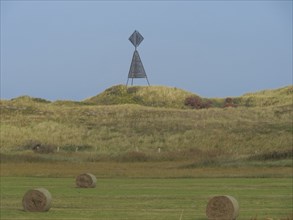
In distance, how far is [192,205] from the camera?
27.8m

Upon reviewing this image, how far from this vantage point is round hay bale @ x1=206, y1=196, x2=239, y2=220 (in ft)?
75.8

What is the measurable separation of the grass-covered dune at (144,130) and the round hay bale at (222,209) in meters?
34.4

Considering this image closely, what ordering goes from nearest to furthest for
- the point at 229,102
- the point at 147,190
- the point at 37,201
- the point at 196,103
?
the point at 37,201
the point at 147,190
the point at 196,103
the point at 229,102

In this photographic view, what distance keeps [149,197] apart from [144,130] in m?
58.5

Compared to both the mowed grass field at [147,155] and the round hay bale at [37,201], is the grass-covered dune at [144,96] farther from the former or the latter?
the round hay bale at [37,201]

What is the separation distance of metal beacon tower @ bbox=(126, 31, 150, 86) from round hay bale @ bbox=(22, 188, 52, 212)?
A: 96.3 metres

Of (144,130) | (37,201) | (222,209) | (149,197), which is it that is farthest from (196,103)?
(222,209)

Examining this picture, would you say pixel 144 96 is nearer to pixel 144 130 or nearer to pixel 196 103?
pixel 196 103

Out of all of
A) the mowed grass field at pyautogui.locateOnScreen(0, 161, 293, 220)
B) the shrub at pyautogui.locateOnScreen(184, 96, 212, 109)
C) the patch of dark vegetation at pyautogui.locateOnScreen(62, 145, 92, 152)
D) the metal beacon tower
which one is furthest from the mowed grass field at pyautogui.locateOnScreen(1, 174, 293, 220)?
the metal beacon tower

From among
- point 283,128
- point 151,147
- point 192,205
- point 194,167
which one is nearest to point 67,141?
point 151,147

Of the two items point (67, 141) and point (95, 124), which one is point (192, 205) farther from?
point (95, 124)

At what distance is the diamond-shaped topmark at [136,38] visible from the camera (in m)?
126

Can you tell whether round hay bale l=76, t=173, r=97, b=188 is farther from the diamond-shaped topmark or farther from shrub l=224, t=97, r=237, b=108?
the diamond-shaped topmark

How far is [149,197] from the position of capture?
31219 mm
